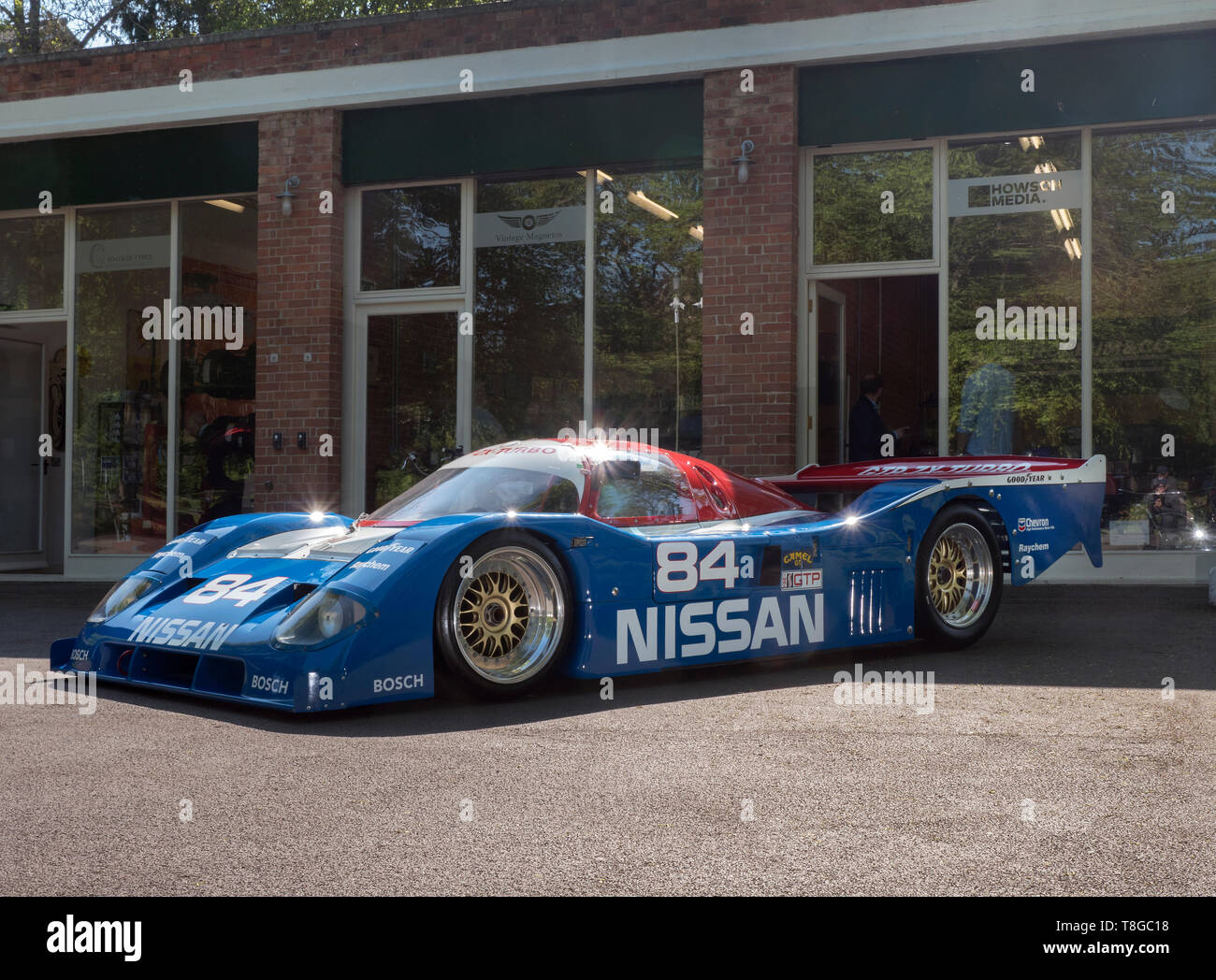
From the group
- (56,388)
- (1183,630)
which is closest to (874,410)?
(1183,630)

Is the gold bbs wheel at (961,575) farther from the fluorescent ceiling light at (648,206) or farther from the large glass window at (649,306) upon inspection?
the fluorescent ceiling light at (648,206)

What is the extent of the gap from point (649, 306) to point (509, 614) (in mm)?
6539

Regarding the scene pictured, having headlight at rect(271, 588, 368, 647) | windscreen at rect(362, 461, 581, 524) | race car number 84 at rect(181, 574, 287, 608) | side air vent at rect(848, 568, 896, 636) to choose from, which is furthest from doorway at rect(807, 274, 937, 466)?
headlight at rect(271, 588, 368, 647)

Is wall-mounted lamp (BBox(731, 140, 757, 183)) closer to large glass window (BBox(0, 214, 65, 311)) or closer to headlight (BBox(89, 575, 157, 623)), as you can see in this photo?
headlight (BBox(89, 575, 157, 623))

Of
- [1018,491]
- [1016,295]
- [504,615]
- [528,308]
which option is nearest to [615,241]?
[528,308]

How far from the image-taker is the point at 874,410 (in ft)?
36.5

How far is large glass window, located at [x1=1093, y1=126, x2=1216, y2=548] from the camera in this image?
10445 millimetres

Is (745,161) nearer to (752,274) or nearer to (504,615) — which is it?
(752,274)

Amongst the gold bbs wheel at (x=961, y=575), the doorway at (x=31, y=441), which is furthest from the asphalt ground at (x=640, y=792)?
the doorway at (x=31, y=441)

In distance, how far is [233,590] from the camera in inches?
226

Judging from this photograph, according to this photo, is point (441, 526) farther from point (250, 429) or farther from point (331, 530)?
point (250, 429)

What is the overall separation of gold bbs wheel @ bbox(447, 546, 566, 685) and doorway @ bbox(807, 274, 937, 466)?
616cm

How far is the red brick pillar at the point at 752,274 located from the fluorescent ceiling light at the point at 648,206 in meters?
0.44

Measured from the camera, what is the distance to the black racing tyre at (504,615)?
537cm
